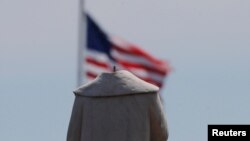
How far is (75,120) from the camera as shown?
66.2 ft

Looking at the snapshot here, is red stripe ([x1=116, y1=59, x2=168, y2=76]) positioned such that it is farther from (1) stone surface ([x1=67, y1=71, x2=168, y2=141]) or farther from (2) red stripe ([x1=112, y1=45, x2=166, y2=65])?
(1) stone surface ([x1=67, y1=71, x2=168, y2=141])

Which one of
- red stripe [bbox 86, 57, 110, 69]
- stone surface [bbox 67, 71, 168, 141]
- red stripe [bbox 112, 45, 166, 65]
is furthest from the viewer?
red stripe [bbox 112, 45, 166, 65]

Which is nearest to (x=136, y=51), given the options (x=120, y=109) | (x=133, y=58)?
(x=133, y=58)

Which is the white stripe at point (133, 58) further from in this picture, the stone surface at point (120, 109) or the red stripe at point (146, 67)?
the stone surface at point (120, 109)

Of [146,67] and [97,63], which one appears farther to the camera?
[146,67]

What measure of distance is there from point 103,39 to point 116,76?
14537 mm

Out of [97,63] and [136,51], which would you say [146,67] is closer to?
[136,51]

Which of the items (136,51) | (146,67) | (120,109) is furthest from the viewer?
(136,51)

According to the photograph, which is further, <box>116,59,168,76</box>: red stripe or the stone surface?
<box>116,59,168,76</box>: red stripe

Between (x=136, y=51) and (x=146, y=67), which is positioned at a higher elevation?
(x=136, y=51)

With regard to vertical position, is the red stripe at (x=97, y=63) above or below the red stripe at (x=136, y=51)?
below

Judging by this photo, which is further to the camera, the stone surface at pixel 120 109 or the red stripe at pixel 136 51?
the red stripe at pixel 136 51

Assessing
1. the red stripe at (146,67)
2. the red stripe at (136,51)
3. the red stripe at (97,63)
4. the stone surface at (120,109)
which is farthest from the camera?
the red stripe at (136,51)

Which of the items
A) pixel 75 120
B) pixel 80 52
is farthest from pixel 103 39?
pixel 75 120
